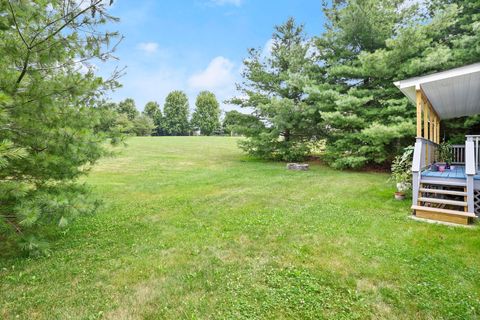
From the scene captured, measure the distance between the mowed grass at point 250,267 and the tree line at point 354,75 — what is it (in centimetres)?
562

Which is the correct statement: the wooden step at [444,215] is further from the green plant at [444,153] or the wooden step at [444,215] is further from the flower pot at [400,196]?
the green plant at [444,153]

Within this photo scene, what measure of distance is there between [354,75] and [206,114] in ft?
140

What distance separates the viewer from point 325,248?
3672mm

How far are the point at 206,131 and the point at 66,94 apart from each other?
49.9m

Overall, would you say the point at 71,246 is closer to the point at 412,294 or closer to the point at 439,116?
the point at 412,294

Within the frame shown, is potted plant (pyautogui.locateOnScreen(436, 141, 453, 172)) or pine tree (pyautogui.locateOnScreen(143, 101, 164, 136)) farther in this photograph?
pine tree (pyautogui.locateOnScreen(143, 101, 164, 136))

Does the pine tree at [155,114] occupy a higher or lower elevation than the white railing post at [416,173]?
higher

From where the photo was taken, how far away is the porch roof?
17.6 ft

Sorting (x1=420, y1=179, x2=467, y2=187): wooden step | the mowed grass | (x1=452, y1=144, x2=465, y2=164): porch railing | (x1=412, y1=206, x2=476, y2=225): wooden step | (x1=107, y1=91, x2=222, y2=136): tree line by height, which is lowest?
the mowed grass

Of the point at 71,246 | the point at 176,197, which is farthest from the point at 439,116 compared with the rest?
the point at 71,246

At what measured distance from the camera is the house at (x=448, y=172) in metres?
4.82

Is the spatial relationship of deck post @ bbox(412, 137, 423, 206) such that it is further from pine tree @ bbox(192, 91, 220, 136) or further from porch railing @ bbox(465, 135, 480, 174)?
pine tree @ bbox(192, 91, 220, 136)

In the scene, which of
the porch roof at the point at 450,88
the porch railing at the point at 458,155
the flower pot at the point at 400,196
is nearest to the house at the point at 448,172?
the porch roof at the point at 450,88

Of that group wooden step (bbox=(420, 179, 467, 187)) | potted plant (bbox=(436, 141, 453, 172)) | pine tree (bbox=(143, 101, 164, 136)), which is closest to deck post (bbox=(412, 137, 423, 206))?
wooden step (bbox=(420, 179, 467, 187))
